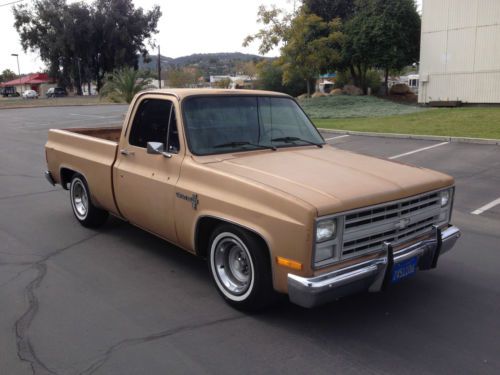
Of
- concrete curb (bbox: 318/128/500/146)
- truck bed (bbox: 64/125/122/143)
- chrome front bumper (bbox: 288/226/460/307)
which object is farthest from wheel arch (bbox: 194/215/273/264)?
concrete curb (bbox: 318/128/500/146)

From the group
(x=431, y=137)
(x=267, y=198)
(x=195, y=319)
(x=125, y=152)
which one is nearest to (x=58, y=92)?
(x=431, y=137)

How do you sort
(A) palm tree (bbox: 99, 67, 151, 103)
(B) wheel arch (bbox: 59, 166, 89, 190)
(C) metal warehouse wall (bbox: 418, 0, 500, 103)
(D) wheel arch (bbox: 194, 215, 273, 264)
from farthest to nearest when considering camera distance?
1. (A) palm tree (bbox: 99, 67, 151, 103)
2. (C) metal warehouse wall (bbox: 418, 0, 500, 103)
3. (B) wheel arch (bbox: 59, 166, 89, 190)
4. (D) wheel arch (bbox: 194, 215, 273, 264)

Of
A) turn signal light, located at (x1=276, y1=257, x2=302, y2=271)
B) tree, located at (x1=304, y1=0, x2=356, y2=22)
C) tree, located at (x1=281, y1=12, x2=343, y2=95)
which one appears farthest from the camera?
tree, located at (x1=304, y1=0, x2=356, y2=22)

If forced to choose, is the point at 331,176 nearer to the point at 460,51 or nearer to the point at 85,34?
the point at 460,51

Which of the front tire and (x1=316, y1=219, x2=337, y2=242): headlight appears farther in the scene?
the front tire

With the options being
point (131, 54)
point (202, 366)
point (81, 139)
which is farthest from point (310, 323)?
point (131, 54)

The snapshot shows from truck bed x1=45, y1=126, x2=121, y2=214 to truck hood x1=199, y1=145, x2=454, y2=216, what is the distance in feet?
6.16

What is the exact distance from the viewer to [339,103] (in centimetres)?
2633

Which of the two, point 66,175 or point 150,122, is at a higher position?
point 150,122

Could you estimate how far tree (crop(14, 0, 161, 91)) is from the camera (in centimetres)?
5922

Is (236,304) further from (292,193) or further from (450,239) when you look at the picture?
(450,239)

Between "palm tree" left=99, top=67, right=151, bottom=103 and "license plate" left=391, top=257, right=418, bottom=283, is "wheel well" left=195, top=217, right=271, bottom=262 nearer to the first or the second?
"license plate" left=391, top=257, right=418, bottom=283

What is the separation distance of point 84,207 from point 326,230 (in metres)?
4.27

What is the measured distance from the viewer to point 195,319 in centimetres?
416
